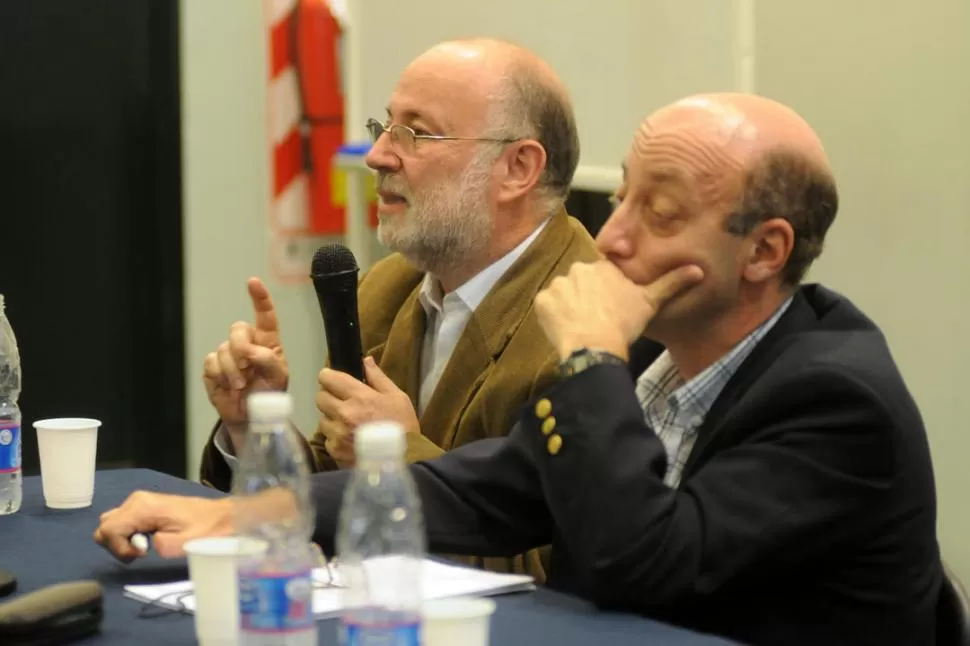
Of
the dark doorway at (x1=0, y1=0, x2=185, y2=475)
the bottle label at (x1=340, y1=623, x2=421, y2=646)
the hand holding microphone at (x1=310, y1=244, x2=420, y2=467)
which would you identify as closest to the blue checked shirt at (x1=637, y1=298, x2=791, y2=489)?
the hand holding microphone at (x1=310, y1=244, x2=420, y2=467)

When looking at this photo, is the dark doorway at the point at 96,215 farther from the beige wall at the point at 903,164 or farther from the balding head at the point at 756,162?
the balding head at the point at 756,162

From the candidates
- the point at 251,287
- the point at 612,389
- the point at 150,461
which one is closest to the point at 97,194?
the point at 150,461

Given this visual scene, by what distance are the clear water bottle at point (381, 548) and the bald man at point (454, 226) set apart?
110 cm

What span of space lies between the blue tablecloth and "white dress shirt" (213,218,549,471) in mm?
429

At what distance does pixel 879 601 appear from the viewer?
1.67 meters

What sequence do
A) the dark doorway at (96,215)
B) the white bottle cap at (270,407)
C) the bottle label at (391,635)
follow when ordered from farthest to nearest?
the dark doorway at (96,215) < the white bottle cap at (270,407) < the bottle label at (391,635)

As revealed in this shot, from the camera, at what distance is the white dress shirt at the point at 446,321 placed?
247 cm

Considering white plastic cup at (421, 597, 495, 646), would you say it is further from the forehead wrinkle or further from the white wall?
the white wall

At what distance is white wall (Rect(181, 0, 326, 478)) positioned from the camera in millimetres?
4043

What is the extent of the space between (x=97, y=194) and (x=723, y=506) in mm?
2906

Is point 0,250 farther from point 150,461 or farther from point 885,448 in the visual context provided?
point 885,448

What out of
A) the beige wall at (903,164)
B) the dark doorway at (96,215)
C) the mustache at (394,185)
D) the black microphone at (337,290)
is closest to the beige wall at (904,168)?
the beige wall at (903,164)

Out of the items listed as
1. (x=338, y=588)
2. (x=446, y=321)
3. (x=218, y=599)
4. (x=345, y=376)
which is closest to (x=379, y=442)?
(x=218, y=599)

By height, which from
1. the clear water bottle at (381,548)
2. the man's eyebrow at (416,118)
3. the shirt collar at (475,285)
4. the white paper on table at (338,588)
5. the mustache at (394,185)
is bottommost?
the white paper on table at (338,588)
